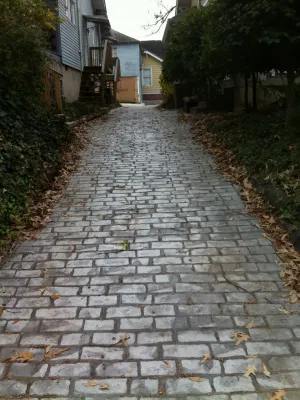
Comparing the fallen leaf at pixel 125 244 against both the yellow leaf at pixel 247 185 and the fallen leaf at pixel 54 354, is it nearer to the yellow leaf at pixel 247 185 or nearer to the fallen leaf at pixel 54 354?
the fallen leaf at pixel 54 354

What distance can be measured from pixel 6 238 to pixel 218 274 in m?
2.57

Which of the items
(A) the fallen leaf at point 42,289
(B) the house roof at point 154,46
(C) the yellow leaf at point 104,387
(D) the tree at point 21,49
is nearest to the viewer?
(C) the yellow leaf at point 104,387

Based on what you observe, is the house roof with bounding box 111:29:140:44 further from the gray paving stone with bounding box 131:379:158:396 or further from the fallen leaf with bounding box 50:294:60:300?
the gray paving stone with bounding box 131:379:158:396

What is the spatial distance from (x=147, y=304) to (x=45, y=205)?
3004mm

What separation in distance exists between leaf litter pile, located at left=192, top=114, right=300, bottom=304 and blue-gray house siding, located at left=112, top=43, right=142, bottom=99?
2658 cm

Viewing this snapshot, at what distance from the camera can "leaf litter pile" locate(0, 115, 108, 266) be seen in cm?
463

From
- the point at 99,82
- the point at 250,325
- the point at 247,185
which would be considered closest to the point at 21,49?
the point at 247,185

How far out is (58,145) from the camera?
331 inches

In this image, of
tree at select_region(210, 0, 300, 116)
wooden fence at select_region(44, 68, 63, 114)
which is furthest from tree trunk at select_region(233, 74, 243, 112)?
wooden fence at select_region(44, 68, 63, 114)

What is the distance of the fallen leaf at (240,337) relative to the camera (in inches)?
115

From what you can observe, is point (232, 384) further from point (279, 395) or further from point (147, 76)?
point (147, 76)

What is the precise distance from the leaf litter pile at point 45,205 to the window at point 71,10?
9.80m

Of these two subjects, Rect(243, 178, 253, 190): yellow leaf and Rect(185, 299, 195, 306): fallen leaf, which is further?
Rect(243, 178, 253, 190): yellow leaf

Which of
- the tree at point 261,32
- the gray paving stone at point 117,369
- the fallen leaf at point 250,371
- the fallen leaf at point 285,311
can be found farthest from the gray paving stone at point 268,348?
the tree at point 261,32
